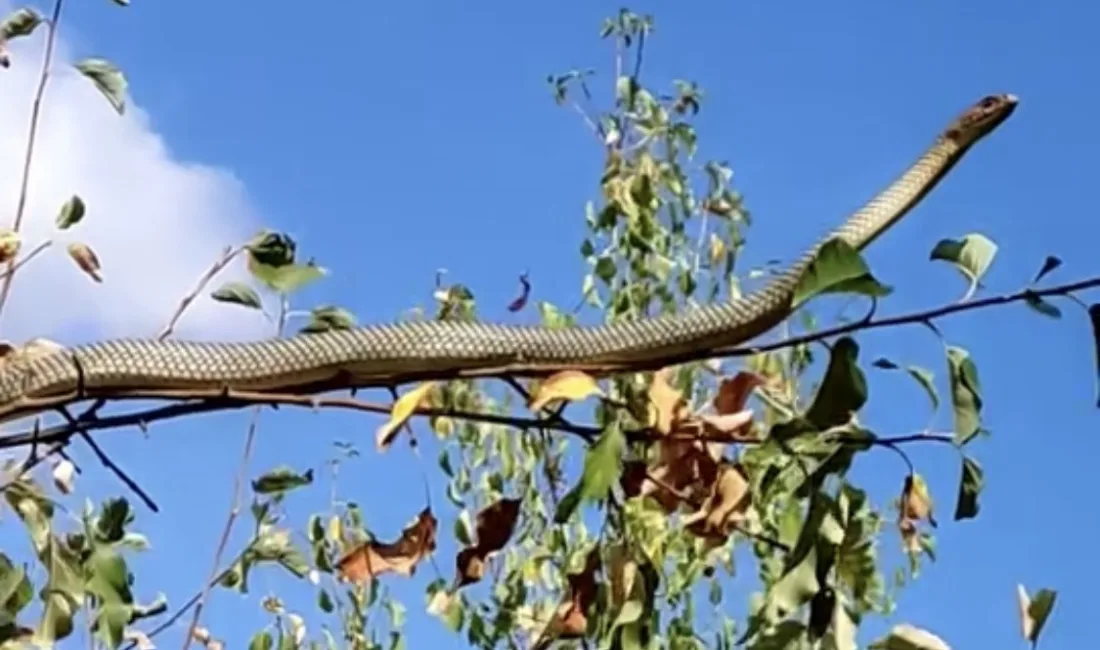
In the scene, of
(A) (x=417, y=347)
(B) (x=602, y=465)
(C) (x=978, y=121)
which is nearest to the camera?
(B) (x=602, y=465)

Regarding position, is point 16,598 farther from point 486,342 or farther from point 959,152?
point 959,152

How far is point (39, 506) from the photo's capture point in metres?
1.75

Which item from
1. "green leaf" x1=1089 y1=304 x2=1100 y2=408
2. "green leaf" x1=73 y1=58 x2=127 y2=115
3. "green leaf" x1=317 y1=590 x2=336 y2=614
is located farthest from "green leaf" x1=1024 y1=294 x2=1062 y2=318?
"green leaf" x1=317 y1=590 x2=336 y2=614

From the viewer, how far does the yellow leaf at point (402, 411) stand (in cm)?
156

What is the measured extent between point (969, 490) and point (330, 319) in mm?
566

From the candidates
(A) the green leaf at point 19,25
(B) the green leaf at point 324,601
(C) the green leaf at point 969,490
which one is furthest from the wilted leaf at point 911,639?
(B) the green leaf at point 324,601

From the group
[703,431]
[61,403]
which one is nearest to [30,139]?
[61,403]

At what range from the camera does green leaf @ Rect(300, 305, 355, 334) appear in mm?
1751

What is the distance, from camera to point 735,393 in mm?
1651

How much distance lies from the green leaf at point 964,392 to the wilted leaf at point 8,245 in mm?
889

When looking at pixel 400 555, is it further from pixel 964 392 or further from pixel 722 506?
pixel 964 392

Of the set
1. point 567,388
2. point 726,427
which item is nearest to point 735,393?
point 726,427

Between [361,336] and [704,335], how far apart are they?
1.25 feet

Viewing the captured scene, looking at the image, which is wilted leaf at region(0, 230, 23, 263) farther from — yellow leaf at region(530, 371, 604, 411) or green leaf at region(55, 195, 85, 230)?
yellow leaf at region(530, 371, 604, 411)
